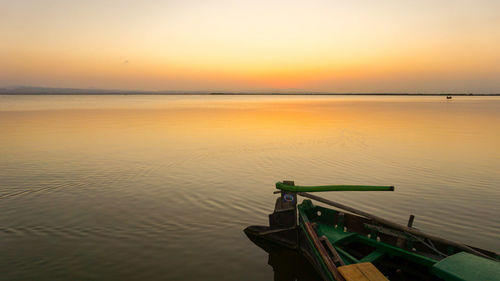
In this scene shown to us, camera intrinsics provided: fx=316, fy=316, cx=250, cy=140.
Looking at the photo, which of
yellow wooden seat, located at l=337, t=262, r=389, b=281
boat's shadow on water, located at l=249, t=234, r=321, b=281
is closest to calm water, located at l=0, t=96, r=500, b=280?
boat's shadow on water, located at l=249, t=234, r=321, b=281

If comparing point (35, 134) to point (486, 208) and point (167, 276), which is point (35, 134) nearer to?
point (167, 276)

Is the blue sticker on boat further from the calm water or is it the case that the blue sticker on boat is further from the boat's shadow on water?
the calm water

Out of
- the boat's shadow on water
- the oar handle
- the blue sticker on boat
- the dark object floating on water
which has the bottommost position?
the boat's shadow on water

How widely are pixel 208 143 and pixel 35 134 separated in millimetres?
18581

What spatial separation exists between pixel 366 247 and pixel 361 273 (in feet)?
8.80

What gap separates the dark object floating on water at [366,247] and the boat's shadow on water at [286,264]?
0.14m

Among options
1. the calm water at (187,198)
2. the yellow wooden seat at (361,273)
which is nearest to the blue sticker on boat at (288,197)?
the calm water at (187,198)

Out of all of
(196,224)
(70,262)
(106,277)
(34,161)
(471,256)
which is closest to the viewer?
(471,256)

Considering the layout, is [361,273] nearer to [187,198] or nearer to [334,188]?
[334,188]

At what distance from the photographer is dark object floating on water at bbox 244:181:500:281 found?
6.19m

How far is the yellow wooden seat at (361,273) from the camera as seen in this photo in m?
6.26

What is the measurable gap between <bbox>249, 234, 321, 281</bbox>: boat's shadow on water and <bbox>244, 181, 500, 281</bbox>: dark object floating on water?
14 cm

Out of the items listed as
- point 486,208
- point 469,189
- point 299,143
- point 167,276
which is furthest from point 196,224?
point 299,143

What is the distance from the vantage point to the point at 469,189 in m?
15.0
